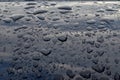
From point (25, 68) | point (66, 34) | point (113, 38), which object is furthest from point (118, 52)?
point (25, 68)

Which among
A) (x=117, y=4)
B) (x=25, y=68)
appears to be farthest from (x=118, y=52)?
(x=117, y=4)

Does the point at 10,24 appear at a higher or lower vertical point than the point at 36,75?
higher

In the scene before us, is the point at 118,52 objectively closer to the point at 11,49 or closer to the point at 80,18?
the point at 80,18

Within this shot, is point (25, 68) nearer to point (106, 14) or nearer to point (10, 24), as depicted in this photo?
point (10, 24)

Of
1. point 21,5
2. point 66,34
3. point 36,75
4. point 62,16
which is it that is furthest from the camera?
point 21,5

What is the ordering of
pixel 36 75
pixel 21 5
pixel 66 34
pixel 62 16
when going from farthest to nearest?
pixel 21 5
pixel 62 16
pixel 66 34
pixel 36 75

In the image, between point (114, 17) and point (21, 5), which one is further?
point (21, 5)
